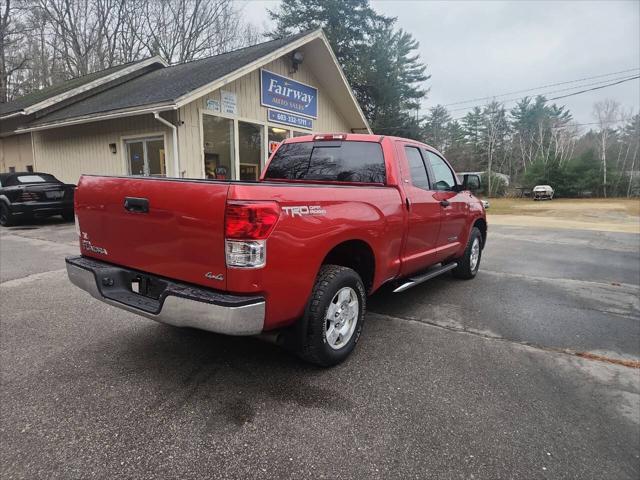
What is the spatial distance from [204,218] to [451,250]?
3.73 meters

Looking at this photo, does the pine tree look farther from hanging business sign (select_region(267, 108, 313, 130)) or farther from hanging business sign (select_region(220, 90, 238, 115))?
hanging business sign (select_region(220, 90, 238, 115))

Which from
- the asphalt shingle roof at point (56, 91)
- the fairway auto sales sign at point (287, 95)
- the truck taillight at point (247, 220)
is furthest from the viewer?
the asphalt shingle roof at point (56, 91)

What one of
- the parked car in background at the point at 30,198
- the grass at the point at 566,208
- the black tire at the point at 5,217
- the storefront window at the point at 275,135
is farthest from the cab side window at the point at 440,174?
the grass at the point at 566,208

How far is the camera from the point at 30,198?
34.9 feet

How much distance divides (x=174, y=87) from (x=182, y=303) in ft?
34.3

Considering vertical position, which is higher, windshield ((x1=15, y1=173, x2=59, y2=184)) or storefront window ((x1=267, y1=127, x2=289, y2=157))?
storefront window ((x1=267, y1=127, x2=289, y2=157))

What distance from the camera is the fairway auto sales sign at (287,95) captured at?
1294 centimetres

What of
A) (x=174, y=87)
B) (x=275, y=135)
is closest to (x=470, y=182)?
(x=174, y=87)

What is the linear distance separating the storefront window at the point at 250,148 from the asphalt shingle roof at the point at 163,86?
183 centimetres

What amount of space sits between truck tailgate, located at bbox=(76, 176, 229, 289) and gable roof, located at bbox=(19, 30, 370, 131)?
738cm

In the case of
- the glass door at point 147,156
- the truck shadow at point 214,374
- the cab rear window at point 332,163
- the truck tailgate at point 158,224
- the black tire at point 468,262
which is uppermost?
the glass door at point 147,156

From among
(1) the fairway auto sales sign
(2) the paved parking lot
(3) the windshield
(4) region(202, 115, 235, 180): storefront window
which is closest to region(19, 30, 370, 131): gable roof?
(1) the fairway auto sales sign

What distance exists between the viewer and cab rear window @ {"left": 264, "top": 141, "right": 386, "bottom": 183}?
4.10 metres

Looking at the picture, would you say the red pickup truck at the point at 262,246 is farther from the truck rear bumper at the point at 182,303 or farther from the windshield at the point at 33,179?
the windshield at the point at 33,179
